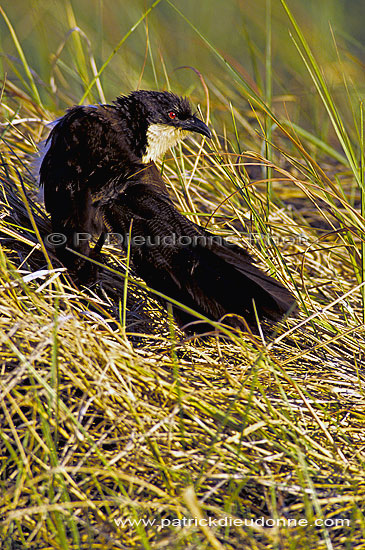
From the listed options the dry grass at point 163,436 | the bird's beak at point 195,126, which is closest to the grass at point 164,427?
the dry grass at point 163,436

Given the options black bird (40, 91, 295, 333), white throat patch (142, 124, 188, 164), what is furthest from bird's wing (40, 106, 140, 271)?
white throat patch (142, 124, 188, 164)

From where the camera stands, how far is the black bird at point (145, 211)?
1.85 meters

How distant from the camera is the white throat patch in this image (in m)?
2.31

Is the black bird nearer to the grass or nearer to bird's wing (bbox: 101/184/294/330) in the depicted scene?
bird's wing (bbox: 101/184/294/330)

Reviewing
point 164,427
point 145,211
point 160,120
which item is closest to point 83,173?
point 145,211

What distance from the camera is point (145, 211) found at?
2.05 m

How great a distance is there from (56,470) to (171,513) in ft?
1.02

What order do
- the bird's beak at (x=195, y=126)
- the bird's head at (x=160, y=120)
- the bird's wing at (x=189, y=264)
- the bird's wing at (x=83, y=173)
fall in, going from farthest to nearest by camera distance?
the bird's beak at (x=195, y=126) < the bird's head at (x=160, y=120) < the bird's wing at (x=83, y=173) < the bird's wing at (x=189, y=264)

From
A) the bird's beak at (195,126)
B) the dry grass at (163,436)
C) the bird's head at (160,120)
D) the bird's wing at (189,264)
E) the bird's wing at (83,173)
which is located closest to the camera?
the dry grass at (163,436)

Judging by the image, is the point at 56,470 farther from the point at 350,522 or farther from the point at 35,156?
the point at 35,156

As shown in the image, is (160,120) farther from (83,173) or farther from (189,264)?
(189,264)

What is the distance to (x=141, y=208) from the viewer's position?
2.07 metres

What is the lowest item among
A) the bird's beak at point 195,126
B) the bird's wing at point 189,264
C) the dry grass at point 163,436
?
the dry grass at point 163,436

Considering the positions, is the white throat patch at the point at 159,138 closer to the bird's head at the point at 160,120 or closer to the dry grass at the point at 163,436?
the bird's head at the point at 160,120
